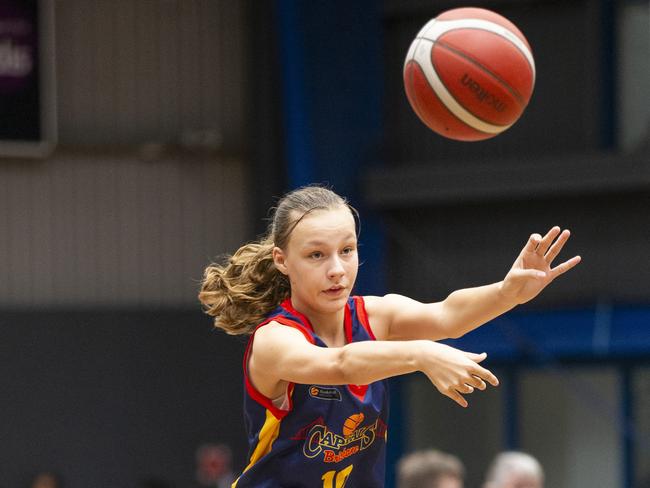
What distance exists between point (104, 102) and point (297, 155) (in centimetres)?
237

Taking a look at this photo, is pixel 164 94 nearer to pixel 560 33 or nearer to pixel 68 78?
pixel 68 78

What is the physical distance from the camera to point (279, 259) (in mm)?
4305

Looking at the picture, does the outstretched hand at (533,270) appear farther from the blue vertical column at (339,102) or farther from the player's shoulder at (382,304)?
the blue vertical column at (339,102)

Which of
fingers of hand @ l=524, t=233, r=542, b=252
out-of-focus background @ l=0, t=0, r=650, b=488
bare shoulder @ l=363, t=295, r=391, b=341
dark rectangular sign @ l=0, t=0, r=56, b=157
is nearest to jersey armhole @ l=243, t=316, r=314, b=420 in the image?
bare shoulder @ l=363, t=295, r=391, b=341

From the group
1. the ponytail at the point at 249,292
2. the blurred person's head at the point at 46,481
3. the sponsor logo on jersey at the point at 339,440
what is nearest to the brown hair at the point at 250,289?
the ponytail at the point at 249,292

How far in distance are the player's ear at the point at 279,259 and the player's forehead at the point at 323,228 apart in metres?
0.11

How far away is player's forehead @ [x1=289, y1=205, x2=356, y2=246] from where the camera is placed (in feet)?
13.5

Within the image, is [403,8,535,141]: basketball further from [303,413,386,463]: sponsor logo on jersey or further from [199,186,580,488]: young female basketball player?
[303,413,386,463]: sponsor logo on jersey

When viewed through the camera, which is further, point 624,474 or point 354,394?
point 624,474

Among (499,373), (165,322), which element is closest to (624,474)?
(499,373)

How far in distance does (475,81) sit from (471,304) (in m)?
1.67

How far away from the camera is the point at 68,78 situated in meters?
13.9

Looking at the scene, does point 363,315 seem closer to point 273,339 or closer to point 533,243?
point 273,339

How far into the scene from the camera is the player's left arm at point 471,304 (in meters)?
4.29
